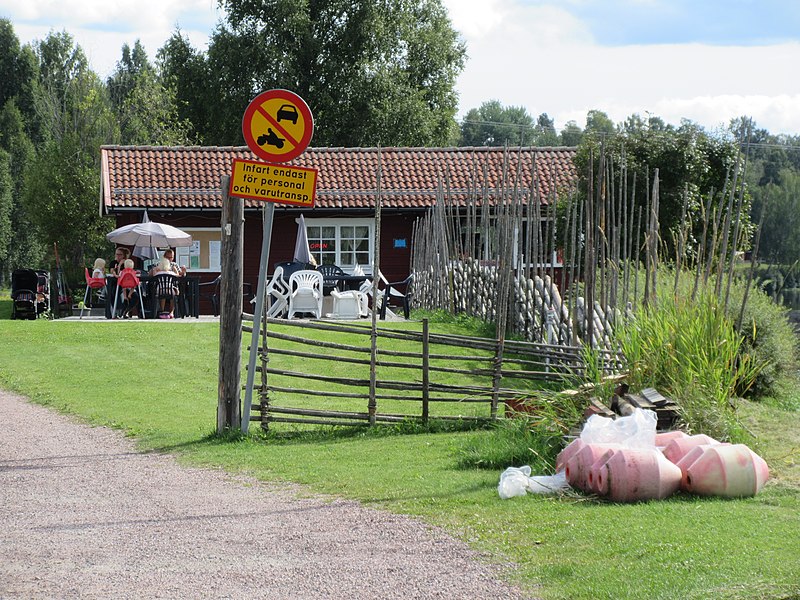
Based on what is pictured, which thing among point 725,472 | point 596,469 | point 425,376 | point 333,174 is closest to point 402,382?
point 425,376

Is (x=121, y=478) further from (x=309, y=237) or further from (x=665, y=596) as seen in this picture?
(x=309, y=237)

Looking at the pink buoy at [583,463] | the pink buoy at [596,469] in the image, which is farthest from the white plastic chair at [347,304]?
the pink buoy at [596,469]

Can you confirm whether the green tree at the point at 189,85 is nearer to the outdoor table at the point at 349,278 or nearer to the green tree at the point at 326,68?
the green tree at the point at 326,68

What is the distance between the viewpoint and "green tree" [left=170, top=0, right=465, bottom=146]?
129 feet

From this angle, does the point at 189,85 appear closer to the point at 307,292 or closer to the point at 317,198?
the point at 317,198

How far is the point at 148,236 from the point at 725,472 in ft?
56.3

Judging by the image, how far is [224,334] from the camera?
9.91 meters

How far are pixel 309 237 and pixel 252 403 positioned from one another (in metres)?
19.1

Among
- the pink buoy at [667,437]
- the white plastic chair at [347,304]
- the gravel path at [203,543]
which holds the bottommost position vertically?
the gravel path at [203,543]

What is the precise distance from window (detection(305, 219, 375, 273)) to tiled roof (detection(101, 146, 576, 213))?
774 mm

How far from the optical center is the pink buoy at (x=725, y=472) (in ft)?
22.5

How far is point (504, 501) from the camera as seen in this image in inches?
271

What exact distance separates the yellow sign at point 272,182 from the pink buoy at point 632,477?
12.3 ft

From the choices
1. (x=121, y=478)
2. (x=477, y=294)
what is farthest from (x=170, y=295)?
(x=121, y=478)
